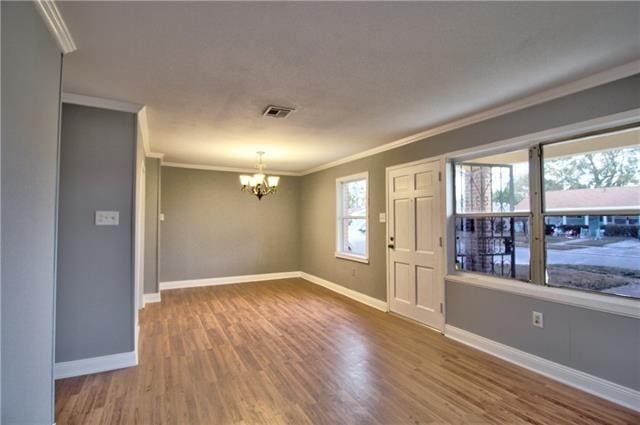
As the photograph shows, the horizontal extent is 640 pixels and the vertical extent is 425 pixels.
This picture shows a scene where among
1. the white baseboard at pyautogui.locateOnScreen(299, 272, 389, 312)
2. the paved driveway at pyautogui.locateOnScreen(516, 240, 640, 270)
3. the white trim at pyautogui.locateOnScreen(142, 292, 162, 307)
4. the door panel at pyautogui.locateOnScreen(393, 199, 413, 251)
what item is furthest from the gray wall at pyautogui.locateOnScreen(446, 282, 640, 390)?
the white trim at pyautogui.locateOnScreen(142, 292, 162, 307)

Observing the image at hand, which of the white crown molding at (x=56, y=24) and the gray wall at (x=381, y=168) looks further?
the gray wall at (x=381, y=168)

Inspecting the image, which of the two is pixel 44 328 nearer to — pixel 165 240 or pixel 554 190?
pixel 554 190

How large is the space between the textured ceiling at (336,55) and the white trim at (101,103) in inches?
4.2

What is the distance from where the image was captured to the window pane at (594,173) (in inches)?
95.4

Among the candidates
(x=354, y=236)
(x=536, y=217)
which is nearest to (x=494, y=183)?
(x=536, y=217)

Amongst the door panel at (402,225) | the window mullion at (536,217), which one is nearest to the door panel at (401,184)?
the door panel at (402,225)

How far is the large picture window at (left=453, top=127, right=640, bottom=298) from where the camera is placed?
8.05ft

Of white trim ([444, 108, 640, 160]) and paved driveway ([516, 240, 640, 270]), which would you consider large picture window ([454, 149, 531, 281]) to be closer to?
white trim ([444, 108, 640, 160])

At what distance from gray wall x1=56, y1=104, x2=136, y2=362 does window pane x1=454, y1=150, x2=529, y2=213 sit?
3485 millimetres

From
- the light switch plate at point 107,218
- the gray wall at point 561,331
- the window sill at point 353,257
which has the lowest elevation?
the gray wall at point 561,331

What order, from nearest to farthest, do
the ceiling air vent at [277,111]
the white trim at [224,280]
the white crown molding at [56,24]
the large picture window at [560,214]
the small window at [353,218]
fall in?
the white crown molding at [56,24] < the large picture window at [560,214] < the ceiling air vent at [277,111] < the small window at [353,218] < the white trim at [224,280]

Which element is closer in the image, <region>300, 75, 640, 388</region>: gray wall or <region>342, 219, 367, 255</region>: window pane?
<region>300, 75, 640, 388</region>: gray wall

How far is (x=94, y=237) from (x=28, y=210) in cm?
144

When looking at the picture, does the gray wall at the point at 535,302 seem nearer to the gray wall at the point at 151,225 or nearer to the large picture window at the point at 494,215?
the large picture window at the point at 494,215
